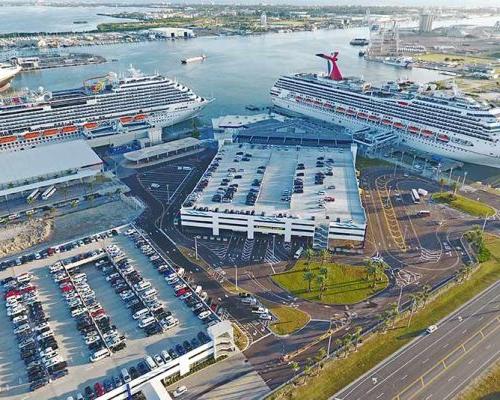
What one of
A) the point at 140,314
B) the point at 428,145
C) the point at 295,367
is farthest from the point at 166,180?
the point at 428,145

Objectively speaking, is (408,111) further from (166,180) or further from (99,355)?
(99,355)

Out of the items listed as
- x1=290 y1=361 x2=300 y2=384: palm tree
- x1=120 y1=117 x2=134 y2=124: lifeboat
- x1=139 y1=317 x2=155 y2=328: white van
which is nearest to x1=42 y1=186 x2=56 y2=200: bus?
x1=120 y1=117 x2=134 y2=124: lifeboat

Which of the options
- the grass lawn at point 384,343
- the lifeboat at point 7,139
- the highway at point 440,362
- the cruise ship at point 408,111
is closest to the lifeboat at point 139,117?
the lifeboat at point 7,139

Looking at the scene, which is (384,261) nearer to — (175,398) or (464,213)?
(464,213)

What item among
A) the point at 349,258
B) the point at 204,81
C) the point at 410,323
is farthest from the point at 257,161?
the point at 204,81

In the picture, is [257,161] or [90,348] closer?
[90,348]

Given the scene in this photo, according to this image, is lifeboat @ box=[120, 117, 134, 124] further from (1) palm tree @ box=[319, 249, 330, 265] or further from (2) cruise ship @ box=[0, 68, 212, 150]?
(1) palm tree @ box=[319, 249, 330, 265]

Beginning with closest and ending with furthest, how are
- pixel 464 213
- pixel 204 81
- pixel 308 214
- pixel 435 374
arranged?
pixel 435 374 → pixel 308 214 → pixel 464 213 → pixel 204 81
